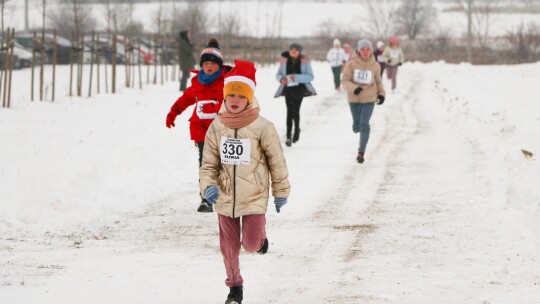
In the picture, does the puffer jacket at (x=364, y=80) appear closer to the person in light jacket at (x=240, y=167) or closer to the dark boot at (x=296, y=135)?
the dark boot at (x=296, y=135)

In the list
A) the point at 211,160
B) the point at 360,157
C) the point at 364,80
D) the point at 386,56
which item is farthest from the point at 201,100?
the point at 386,56

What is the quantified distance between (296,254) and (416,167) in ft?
19.3

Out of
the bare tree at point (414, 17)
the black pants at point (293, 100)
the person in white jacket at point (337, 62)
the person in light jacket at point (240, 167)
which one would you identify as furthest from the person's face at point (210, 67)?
the bare tree at point (414, 17)

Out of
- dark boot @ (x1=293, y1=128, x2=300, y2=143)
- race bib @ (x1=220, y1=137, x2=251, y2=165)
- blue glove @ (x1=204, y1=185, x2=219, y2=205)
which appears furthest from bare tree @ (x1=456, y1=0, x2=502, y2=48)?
blue glove @ (x1=204, y1=185, x2=219, y2=205)

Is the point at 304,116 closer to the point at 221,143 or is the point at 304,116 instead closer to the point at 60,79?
the point at 60,79

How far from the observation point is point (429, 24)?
3514 inches

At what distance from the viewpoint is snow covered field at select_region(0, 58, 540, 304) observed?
262 inches

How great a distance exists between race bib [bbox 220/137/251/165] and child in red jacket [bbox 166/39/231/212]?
11.1ft

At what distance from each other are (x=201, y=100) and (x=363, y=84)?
15.7 ft

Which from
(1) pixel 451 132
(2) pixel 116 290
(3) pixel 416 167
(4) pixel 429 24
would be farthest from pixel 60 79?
(4) pixel 429 24

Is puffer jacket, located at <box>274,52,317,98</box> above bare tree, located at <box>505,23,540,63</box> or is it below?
below

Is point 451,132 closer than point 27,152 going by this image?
No

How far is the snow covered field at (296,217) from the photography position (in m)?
6.66

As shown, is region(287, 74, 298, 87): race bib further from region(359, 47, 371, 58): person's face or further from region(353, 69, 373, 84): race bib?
region(359, 47, 371, 58): person's face
